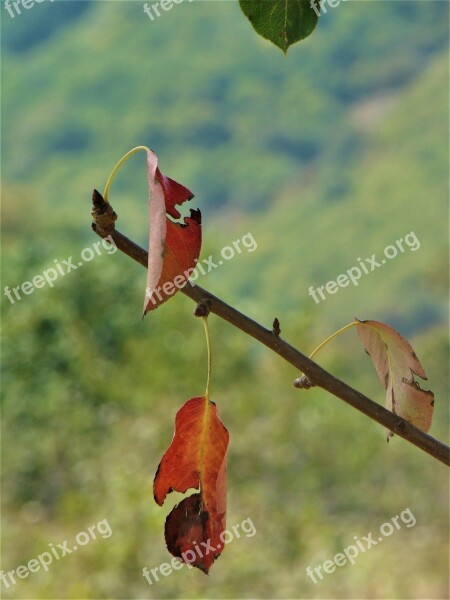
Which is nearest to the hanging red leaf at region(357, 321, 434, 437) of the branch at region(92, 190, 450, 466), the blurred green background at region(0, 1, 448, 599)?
the branch at region(92, 190, 450, 466)

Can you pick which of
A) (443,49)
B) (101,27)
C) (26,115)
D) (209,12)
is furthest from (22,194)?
(443,49)

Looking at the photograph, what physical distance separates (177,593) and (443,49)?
334 inches

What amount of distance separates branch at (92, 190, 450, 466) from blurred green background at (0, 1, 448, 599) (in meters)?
2.23

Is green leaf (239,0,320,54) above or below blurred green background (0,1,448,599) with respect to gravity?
below

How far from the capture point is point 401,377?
0.33 m

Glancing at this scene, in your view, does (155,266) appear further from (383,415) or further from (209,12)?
A: (209,12)

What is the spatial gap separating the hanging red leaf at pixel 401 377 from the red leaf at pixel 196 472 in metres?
0.07

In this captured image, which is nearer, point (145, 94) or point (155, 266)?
point (155, 266)

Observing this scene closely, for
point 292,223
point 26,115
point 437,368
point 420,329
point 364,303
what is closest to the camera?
point 437,368

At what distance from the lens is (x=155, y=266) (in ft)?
0.77

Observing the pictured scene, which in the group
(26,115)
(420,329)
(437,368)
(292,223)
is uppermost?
(26,115)

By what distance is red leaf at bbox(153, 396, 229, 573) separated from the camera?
30 cm

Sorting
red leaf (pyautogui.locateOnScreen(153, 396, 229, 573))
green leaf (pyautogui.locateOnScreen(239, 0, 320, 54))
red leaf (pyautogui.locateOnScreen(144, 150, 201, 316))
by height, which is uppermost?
green leaf (pyautogui.locateOnScreen(239, 0, 320, 54))

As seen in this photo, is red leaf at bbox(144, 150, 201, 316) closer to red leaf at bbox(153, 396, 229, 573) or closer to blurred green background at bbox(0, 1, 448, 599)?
red leaf at bbox(153, 396, 229, 573)
